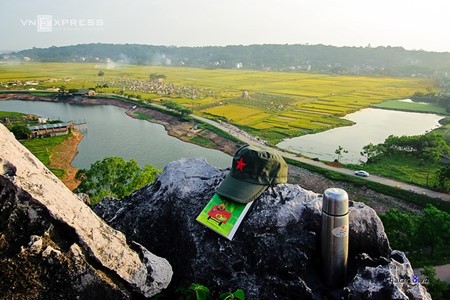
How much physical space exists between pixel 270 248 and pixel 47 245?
2606 mm

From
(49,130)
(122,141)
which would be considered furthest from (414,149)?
(49,130)

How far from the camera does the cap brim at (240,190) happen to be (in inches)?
197

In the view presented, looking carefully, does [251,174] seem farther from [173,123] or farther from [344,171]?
[173,123]

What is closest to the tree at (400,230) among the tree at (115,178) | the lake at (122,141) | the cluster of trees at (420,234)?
the cluster of trees at (420,234)

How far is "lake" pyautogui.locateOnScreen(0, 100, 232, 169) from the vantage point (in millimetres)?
35750

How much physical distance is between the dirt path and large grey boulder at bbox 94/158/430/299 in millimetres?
23598

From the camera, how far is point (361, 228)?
16.8 feet

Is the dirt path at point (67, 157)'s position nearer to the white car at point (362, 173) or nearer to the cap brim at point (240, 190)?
the white car at point (362, 173)

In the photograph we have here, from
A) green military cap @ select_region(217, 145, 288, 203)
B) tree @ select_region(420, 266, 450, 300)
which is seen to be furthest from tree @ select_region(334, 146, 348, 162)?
green military cap @ select_region(217, 145, 288, 203)

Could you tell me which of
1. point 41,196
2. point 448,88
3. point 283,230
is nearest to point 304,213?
point 283,230

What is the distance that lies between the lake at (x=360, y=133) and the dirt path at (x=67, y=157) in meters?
20.5

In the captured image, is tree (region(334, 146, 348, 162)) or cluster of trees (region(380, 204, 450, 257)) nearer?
cluster of trees (region(380, 204, 450, 257))

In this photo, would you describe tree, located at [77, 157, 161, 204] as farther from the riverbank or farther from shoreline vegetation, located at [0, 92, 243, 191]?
the riverbank

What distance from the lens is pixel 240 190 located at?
5.09 metres
